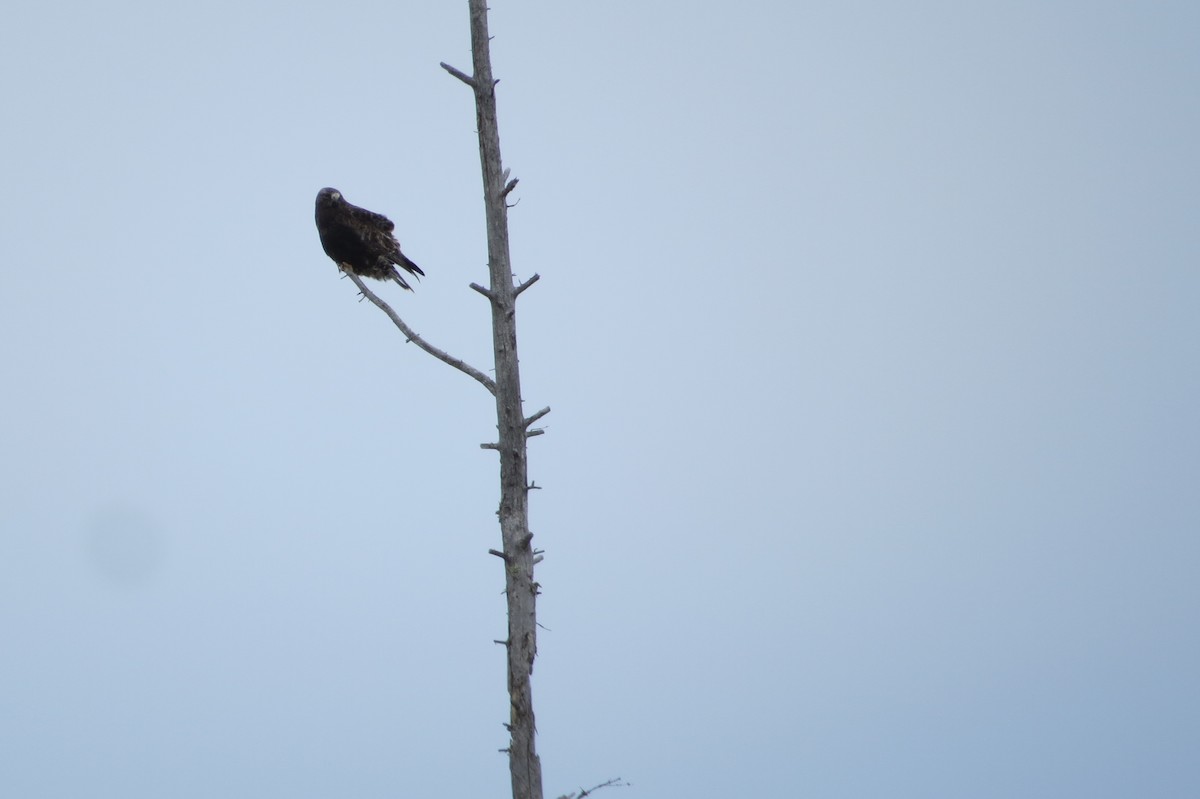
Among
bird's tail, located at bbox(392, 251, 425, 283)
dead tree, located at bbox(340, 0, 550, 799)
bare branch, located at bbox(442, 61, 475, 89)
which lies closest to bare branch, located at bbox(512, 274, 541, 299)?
dead tree, located at bbox(340, 0, 550, 799)

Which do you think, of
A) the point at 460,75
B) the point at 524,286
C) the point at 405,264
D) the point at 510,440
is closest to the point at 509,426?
the point at 510,440

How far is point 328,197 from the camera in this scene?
1101 centimetres

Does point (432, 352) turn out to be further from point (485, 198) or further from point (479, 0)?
point (479, 0)

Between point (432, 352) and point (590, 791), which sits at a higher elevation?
point (432, 352)

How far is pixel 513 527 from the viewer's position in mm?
7316

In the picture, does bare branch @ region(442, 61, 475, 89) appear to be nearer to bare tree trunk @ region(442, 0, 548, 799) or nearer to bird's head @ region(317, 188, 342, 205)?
bare tree trunk @ region(442, 0, 548, 799)

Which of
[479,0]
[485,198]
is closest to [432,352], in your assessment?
[485,198]

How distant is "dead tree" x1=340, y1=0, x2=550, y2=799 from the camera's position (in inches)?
282

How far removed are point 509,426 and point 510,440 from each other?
0.10 meters

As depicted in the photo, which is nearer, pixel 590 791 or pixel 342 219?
pixel 590 791

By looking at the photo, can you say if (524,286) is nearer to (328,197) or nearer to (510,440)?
(510,440)

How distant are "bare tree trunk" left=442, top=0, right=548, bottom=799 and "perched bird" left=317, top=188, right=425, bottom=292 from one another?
11.3 feet

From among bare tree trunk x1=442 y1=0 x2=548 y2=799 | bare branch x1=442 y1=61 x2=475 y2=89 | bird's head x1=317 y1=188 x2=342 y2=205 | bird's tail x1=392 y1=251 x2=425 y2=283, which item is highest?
bird's head x1=317 y1=188 x2=342 y2=205

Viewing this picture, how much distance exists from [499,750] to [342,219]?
587 centimetres
